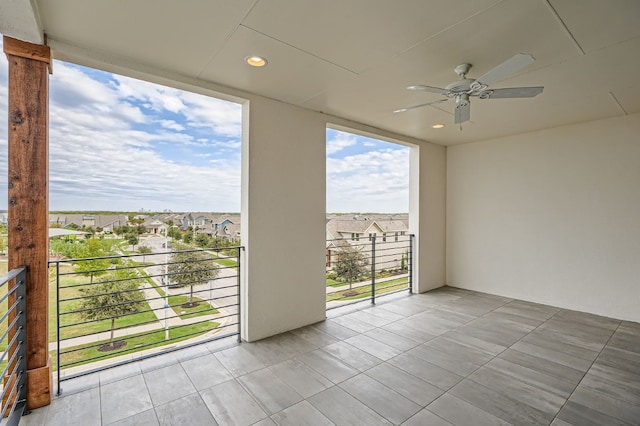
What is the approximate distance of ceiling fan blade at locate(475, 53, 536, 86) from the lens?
5.85 ft

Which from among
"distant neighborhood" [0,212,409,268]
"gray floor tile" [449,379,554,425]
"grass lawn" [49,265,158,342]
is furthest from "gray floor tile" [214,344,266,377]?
"gray floor tile" [449,379,554,425]

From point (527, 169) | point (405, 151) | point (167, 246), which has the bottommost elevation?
point (167, 246)

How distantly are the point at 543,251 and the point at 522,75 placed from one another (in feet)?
9.46

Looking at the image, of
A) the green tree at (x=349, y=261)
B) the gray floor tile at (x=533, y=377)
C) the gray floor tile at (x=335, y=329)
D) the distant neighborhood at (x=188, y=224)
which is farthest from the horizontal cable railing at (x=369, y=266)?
the gray floor tile at (x=533, y=377)

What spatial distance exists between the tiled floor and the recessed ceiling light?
2.52 meters

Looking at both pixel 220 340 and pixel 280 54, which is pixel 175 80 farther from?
pixel 220 340

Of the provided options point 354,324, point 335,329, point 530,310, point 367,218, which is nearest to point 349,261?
point 367,218

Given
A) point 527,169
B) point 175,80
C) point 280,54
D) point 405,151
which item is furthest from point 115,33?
point 527,169

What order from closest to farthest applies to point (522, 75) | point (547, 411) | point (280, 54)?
point (547, 411), point (280, 54), point (522, 75)

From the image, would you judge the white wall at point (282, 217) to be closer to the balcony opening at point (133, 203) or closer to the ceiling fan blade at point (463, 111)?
the balcony opening at point (133, 203)

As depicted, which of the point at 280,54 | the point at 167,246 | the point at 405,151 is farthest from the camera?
the point at 405,151

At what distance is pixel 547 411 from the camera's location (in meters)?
2.05

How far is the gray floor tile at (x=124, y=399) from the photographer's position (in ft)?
6.49

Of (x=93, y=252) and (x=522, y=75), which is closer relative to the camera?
(x=522, y=75)
